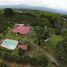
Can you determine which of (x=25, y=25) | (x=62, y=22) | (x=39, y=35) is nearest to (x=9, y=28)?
(x=25, y=25)

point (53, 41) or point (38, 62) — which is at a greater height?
point (53, 41)

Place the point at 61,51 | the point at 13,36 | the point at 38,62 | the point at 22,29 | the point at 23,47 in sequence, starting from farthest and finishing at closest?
1. the point at 22,29
2. the point at 13,36
3. the point at 23,47
4. the point at 61,51
5. the point at 38,62

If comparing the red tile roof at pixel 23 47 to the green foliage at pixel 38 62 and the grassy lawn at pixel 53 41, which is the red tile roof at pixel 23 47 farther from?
the grassy lawn at pixel 53 41

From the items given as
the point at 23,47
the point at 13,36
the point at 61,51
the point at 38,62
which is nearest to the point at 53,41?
the point at 61,51

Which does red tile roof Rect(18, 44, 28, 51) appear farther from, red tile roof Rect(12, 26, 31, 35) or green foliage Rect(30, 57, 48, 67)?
red tile roof Rect(12, 26, 31, 35)

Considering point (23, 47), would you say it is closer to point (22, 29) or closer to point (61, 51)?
point (61, 51)

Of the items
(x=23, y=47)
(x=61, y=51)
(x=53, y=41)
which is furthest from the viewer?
(x=53, y=41)

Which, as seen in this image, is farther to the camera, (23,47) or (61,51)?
(23,47)

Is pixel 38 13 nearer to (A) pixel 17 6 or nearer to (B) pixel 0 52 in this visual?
(A) pixel 17 6

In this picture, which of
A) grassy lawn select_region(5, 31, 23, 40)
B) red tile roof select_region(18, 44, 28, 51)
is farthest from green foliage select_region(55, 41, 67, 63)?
grassy lawn select_region(5, 31, 23, 40)
